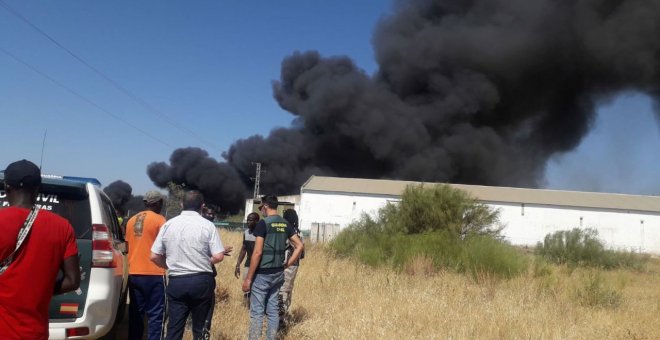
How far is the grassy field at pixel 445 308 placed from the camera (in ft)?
20.4

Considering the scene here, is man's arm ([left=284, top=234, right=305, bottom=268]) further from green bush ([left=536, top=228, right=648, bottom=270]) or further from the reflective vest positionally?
green bush ([left=536, top=228, right=648, bottom=270])

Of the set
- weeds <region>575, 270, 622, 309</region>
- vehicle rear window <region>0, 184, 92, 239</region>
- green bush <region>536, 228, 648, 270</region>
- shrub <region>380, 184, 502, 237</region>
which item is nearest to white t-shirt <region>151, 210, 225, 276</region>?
vehicle rear window <region>0, 184, 92, 239</region>

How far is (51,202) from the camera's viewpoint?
→ 4.38 m

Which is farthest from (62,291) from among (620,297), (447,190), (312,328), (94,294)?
(447,190)

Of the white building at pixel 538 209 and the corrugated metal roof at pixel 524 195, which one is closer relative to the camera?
the white building at pixel 538 209

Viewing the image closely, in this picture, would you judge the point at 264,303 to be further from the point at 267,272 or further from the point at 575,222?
the point at 575,222

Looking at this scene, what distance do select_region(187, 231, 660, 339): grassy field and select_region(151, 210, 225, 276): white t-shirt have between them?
1679mm

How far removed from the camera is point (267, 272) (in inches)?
203

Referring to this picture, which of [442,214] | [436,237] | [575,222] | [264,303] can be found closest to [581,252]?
[442,214]

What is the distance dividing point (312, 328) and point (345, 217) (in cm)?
3856

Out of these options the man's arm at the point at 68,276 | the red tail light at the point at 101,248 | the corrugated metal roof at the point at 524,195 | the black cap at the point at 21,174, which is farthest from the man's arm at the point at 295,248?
the corrugated metal roof at the point at 524,195

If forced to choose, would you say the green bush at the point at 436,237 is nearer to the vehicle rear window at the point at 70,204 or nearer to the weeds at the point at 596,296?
the weeds at the point at 596,296

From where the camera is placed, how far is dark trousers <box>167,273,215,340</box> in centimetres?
424

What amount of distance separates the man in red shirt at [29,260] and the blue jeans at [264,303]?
8.60 ft
